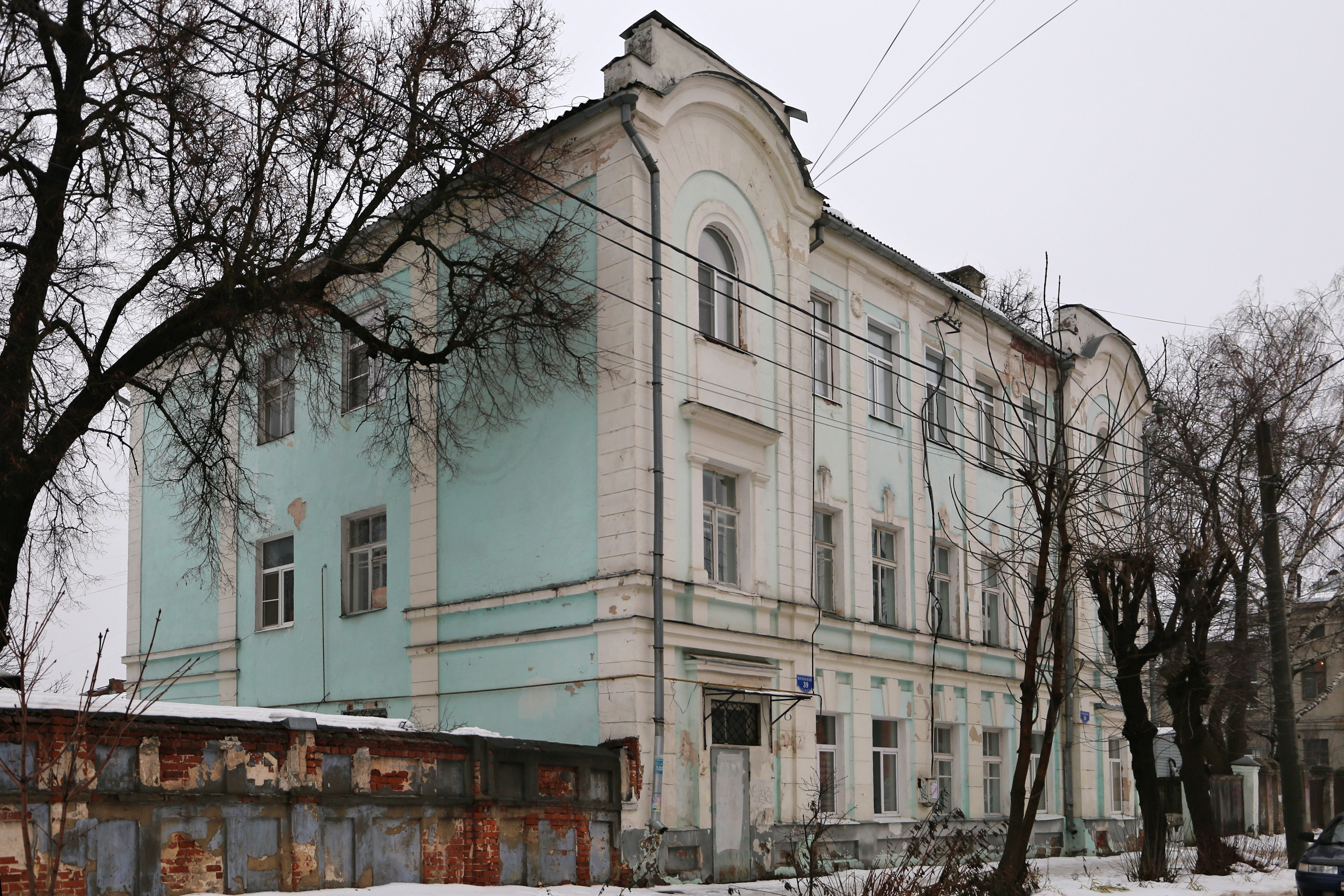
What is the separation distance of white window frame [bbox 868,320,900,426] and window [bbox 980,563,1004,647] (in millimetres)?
4102

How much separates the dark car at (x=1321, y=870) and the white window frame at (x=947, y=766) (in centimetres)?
640

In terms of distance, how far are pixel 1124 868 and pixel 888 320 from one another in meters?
9.86

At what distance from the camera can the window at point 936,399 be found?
24.8m

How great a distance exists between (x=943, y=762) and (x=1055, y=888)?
22.6 ft

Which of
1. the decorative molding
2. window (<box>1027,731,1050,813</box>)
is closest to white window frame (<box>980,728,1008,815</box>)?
window (<box>1027,731,1050,813</box>)

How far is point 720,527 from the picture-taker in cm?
1917

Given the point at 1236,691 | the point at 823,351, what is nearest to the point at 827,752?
the point at 823,351

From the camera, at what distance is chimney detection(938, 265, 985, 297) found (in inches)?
1158

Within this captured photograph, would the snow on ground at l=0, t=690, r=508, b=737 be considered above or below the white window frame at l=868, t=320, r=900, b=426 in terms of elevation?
below

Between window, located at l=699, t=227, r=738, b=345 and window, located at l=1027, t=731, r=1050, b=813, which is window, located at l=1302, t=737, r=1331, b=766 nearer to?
window, located at l=1027, t=731, r=1050, b=813

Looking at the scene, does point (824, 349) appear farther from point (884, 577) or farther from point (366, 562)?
point (366, 562)

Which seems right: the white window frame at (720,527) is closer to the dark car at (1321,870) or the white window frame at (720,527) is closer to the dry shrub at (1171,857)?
the dry shrub at (1171,857)

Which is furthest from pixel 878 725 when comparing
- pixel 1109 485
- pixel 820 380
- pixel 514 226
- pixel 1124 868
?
pixel 514 226

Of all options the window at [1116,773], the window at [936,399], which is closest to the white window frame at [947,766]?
the window at [936,399]
